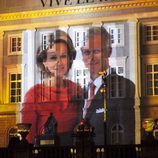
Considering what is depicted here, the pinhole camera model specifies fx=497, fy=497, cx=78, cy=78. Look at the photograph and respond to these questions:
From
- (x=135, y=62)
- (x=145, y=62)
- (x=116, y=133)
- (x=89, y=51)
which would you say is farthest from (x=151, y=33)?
(x=116, y=133)

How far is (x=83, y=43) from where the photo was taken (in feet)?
76.6

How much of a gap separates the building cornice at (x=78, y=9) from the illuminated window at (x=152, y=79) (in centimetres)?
282

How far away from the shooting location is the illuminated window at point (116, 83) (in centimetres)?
2255

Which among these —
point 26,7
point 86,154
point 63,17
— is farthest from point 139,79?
point 86,154

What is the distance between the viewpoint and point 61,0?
77.7ft

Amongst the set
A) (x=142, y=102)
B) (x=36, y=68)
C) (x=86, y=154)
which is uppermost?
(x=36, y=68)

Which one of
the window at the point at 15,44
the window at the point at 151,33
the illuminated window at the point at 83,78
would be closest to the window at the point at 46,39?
the window at the point at 15,44

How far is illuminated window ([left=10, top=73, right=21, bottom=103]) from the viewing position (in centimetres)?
2394

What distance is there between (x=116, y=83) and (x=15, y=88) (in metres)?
5.00

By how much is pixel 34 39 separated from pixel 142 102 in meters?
6.11

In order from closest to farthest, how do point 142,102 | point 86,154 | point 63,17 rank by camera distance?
point 86,154 → point 142,102 → point 63,17

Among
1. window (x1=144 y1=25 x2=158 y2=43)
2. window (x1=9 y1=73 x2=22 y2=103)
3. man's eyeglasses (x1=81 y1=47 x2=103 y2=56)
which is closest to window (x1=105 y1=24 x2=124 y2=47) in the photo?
man's eyeglasses (x1=81 y1=47 x2=103 y2=56)

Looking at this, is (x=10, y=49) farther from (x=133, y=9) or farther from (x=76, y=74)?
(x=133, y=9)

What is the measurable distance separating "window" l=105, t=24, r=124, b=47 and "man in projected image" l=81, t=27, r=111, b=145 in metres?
0.20
